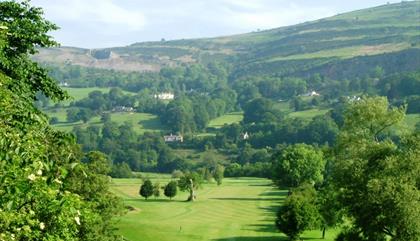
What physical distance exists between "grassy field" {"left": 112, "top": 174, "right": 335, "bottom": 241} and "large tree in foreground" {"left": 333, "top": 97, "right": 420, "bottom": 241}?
30518mm

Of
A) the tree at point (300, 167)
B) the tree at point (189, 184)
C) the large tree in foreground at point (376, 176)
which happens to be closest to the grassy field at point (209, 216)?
the tree at point (189, 184)

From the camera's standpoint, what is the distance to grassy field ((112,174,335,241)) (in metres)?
72.9

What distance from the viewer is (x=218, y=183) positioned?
140 metres

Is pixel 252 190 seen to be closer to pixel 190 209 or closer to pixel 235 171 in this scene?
pixel 190 209

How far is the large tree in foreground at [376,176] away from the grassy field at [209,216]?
30.5 meters

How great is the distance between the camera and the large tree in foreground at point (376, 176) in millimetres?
34906

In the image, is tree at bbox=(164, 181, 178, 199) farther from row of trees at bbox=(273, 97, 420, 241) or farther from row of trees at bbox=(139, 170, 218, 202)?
row of trees at bbox=(273, 97, 420, 241)

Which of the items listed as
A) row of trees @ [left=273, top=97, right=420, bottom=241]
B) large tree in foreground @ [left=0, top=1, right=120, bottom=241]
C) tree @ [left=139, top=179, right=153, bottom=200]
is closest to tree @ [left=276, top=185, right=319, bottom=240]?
row of trees @ [left=273, top=97, right=420, bottom=241]

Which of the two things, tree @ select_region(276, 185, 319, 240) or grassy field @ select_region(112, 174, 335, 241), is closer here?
tree @ select_region(276, 185, 319, 240)

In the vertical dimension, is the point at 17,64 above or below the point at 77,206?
above

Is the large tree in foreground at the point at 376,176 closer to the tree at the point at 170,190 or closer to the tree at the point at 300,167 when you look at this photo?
the tree at the point at 170,190

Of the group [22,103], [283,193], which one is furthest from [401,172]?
[283,193]

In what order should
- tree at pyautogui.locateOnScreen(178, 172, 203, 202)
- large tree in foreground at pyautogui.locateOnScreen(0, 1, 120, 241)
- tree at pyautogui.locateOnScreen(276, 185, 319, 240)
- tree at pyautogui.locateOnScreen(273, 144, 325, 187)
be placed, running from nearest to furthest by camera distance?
large tree in foreground at pyautogui.locateOnScreen(0, 1, 120, 241), tree at pyautogui.locateOnScreen(276, 185, 319, 240), tree at pyautogui.locateOnScreen(178, 172, 203, 202), tree at pyautogui.locateOnScreen(273, 144, 325, 187)

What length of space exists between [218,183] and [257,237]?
68.0 m
